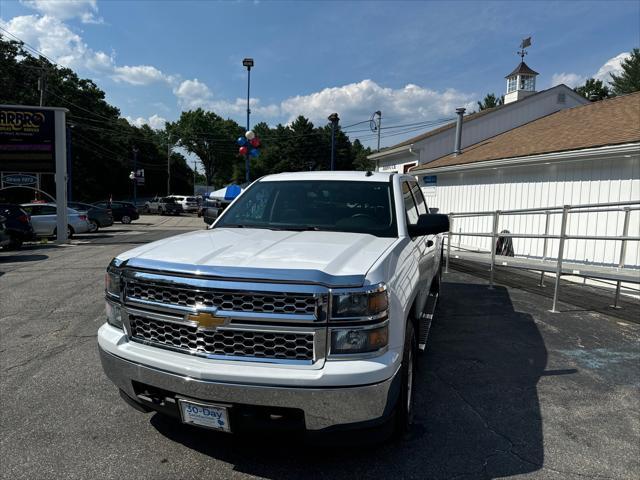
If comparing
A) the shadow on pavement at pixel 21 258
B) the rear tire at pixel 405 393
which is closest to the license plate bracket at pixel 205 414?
the rear tire at pixel 405 393

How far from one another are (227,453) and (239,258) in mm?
1257

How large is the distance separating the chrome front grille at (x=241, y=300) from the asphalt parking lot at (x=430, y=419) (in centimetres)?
72

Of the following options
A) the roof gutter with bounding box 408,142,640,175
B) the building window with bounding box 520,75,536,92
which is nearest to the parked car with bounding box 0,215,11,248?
the roof gutter with bounding box 408,142,640,175

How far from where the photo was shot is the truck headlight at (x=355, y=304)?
7.22 ft

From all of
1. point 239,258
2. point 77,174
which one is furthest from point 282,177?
point 77,174

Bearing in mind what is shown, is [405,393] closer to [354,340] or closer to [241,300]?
[354,340]

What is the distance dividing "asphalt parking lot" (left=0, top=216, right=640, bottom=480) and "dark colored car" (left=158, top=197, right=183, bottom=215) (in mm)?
38257

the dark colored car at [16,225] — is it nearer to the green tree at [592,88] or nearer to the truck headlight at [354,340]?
the truck headlight at [354,340]

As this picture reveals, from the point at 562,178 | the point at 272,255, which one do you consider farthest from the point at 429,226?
the point at 562,178

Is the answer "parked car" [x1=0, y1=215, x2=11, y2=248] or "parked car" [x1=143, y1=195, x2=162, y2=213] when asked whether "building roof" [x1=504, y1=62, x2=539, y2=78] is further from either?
"parked car" [x1=143, y1=195, x2=162, y2=213]

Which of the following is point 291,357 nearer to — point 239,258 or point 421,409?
point 239,258

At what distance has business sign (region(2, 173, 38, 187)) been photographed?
613 inches

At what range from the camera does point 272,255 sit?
2504mm

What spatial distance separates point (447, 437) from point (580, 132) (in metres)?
12.2
